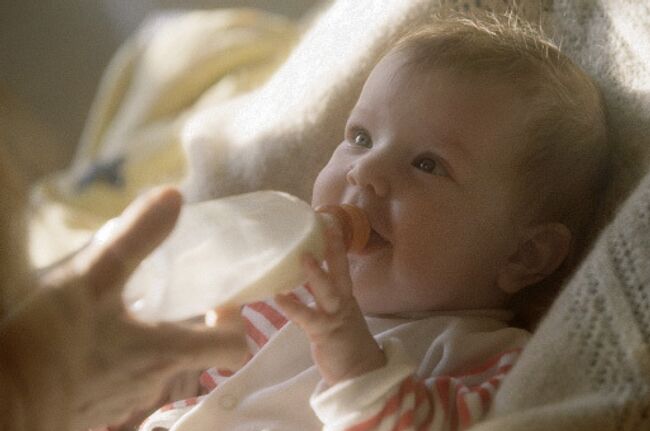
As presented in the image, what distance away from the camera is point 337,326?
558mm

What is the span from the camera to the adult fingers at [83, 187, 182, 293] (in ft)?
1.40

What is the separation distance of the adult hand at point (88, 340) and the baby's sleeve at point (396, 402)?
0.11 metres

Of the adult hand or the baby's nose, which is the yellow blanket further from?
the adult hand

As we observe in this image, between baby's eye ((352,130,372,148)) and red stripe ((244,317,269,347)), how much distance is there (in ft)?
0.55

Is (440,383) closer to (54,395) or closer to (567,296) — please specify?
(567,296)

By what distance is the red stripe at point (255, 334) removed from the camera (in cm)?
66

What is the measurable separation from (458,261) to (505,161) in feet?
0.28

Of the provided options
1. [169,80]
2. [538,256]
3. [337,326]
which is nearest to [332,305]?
[337,326]

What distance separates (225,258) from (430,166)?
21 centimetres

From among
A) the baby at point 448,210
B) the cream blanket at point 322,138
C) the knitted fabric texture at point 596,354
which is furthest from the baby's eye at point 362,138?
the knitted fabric texture at point 596,354

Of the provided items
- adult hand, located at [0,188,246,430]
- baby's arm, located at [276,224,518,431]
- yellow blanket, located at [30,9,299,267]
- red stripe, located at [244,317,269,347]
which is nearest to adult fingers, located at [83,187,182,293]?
adult hand, located at [0,188,246,430]

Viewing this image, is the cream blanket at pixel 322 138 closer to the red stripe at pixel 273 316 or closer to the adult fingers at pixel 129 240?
the adult fingers at pixel 129 240

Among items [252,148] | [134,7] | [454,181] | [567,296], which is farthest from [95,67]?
[567,296]

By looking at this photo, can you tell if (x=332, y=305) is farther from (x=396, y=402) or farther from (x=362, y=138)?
(x=362, y=138)
